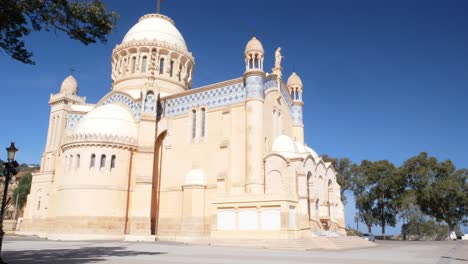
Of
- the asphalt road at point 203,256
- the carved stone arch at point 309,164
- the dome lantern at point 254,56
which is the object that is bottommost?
the asphalt road at point 203,256

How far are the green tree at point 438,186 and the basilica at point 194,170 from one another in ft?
45.1

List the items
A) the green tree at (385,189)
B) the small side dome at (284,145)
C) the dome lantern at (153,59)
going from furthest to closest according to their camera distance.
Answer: the green tree at (385,189), the dome lantern at (153,59), the small side dome at (284,145)

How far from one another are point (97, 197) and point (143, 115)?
285 inches

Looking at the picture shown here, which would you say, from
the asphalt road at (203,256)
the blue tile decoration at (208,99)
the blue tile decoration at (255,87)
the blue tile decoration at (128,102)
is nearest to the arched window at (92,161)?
the blue tile decoration at (128,102)

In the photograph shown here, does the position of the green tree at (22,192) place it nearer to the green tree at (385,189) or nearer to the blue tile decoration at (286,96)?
the blue tile decoration at (286,96)

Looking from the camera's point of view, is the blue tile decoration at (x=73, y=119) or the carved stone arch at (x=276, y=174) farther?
the blue tile decoration at (x=73, y=119)

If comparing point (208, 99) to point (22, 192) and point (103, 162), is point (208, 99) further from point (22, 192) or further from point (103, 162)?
point (22, 192)

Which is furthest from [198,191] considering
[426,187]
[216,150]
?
[426,187]

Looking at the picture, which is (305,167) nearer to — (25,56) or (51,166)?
(25,56)

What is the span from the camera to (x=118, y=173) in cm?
2866

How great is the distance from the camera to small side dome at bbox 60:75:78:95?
38.8 meters

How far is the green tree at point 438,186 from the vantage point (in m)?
38.8

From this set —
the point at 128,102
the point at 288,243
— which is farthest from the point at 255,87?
the point at 128,102

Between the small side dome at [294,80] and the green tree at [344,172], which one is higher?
the small side dome at [294,80]
